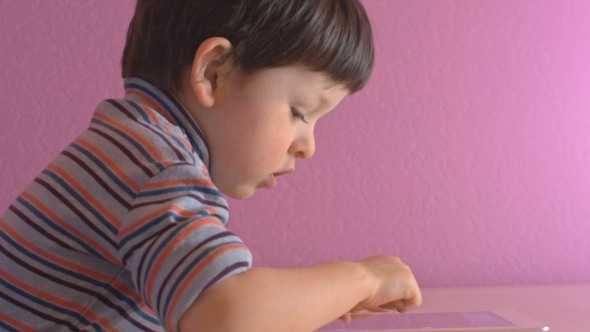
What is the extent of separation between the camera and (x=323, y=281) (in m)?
0.49

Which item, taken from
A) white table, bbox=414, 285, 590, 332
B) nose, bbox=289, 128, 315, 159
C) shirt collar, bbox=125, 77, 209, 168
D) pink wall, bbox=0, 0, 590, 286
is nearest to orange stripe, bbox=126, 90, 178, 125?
shirt collar, bbox=125, 77, 209, 168

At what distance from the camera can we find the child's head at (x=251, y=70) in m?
0.57

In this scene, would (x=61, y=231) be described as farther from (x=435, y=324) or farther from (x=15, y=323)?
(x=435, y=324)

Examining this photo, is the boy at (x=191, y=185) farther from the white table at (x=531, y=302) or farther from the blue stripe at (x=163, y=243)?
the white table at (x=531, y=302)

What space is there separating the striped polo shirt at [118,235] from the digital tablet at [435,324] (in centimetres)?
19

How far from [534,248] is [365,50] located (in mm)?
660

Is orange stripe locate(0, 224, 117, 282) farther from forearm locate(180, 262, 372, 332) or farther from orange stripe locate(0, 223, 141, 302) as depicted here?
forearm locate(180, 262, 372, 332)

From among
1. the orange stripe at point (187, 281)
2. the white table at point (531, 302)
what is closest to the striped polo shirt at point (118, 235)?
the orange stripe at point (187, 281)

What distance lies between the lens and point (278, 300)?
0.45m

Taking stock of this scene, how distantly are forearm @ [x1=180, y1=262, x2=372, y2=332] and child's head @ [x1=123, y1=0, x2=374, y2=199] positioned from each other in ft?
0.41

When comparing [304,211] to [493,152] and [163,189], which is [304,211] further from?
[163,189]

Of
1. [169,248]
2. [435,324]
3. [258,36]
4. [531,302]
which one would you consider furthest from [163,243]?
[531,302]

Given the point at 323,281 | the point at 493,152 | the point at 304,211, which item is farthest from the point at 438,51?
the point at 323,281

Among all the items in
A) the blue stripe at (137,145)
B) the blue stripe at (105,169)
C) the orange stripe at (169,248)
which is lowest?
the orange stripe at (169,248)
